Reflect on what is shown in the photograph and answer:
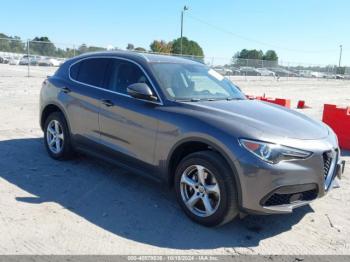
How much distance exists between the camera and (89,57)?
236 inches

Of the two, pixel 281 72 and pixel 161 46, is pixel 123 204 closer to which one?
pixel 281 72

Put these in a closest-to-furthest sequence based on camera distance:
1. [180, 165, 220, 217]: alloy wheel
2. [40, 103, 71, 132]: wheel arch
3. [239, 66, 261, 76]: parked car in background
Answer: [180, 165, 220, 217]: alloy wheel < [40, 103, 71, 132]: wheel arch < [239, 66, 261, 76]: parked car in background

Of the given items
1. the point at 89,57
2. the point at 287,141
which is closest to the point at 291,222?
the point at 287,141

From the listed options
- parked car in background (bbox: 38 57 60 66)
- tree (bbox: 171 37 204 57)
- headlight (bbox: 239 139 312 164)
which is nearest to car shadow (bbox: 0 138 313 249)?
headlight (bbox: 239 139 312 164)

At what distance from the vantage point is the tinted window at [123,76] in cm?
509

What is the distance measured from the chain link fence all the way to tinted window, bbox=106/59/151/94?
2.07 metres

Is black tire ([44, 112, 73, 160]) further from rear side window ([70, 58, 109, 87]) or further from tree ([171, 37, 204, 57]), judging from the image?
tree ([171, 37, 204, 57])

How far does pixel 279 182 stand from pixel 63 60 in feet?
79.8

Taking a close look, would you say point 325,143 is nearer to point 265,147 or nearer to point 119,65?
point 265,147

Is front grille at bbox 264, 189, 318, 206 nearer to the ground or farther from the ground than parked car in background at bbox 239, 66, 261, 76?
nearer to the ground

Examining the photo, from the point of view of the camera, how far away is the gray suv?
3.88 metres

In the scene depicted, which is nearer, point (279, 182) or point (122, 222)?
point (279, 182)

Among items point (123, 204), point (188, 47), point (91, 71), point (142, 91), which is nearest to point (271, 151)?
point (142, 91)

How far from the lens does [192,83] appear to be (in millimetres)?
5184
